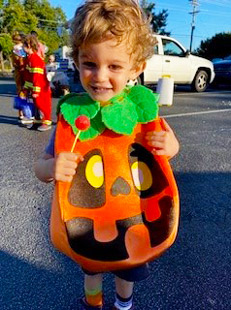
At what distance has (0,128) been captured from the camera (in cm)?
496

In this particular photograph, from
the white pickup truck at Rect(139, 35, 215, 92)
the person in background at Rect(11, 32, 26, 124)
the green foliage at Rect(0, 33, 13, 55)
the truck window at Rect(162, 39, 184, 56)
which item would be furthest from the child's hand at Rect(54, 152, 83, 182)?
the green foliage at Rect(0, 33, 13, 55)

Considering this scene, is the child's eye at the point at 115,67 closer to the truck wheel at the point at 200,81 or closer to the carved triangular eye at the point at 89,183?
the carved triangular eye at the point at 89,183

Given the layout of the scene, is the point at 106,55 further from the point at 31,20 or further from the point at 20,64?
the point at 31,20

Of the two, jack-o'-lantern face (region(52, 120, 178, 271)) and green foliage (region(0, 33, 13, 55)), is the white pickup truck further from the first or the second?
green foliage (region(0, 33, 13, 55))

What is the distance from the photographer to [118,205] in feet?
3.80

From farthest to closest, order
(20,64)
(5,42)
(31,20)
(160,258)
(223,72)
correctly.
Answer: (31,20), (5,42), (223,72), (20,64), (160,258)

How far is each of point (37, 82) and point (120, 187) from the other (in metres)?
3.95

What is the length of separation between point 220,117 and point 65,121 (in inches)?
199

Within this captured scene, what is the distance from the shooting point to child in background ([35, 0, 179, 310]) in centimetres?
102

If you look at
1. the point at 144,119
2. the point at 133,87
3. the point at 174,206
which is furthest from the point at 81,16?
the point at 174,206

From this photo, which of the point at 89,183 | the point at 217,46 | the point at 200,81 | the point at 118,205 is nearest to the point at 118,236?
the point at 118,205

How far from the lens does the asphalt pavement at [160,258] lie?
1521 millimetres

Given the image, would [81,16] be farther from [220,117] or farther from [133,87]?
[220,117]

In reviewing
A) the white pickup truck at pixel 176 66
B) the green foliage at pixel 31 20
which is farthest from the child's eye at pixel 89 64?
the green foliage at pixel 31 20
